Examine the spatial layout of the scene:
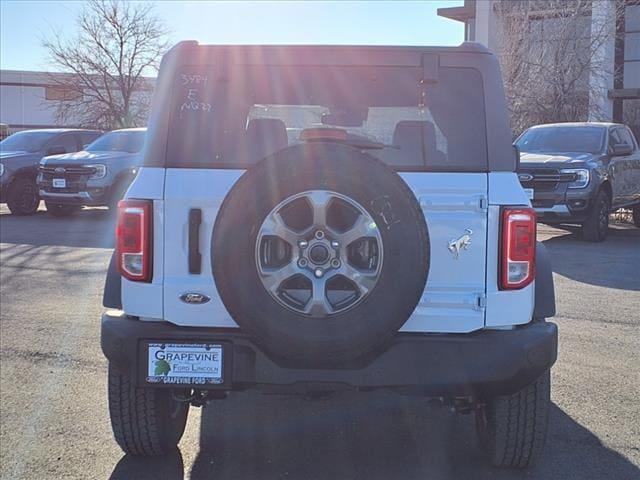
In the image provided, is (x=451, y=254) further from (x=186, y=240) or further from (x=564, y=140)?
(x=564, y=140)

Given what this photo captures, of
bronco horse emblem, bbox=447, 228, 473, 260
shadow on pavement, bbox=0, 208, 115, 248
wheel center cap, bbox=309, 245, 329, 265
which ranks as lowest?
shadow on pavement, bbox=0, 208, 115, 248

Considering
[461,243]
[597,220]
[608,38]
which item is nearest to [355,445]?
[461,243]

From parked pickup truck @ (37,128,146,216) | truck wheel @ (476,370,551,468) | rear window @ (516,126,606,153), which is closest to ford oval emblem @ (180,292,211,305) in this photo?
truck wheel @ (476,370,551,468)

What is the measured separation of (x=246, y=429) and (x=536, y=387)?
1.68m

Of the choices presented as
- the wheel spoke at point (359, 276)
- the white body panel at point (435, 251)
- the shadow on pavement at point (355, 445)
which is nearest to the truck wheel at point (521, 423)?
the shadow on pavement at point (355, 445)

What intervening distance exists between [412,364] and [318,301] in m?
0.49

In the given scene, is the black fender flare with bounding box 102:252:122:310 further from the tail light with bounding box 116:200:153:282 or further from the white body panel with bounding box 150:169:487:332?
the white body panel with bounding box 150:169:487:332

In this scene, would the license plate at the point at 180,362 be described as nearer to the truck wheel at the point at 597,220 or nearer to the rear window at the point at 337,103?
the rear window at the point at 337,103

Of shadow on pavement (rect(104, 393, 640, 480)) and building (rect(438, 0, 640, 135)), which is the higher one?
building (rect(438, 0, 640, 135))

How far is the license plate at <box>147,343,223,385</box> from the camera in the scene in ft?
10.5

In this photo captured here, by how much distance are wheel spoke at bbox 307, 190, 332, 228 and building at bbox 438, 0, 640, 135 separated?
73.7 ft

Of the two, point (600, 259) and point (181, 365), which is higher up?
point (181, 365)

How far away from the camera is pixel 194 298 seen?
3.26 m

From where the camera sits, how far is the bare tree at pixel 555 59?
2259cm
